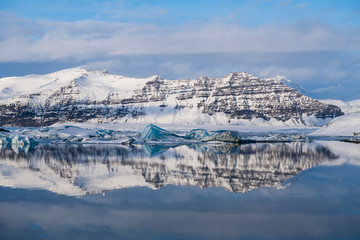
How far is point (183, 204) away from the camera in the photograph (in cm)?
870

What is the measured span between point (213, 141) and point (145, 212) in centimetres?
3190

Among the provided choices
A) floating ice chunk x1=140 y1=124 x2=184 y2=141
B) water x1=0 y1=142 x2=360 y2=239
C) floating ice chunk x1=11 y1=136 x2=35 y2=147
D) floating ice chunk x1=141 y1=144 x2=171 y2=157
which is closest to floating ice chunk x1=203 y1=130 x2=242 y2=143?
floating ice chunk x1=140 y1=124 x2=184 y2=141

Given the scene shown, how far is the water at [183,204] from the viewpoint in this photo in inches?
265

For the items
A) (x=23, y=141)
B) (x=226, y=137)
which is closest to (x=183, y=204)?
(x=226, y=137)

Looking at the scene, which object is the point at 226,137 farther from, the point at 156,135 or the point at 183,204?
the point at 183,204

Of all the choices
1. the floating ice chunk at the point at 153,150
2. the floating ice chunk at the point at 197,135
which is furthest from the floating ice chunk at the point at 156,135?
the floating ice chunk at the point at 153,150

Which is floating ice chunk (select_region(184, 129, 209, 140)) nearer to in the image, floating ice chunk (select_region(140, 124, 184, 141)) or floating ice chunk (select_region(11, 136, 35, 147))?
floating ice chunk (select_region(140, 124, 184, 141))

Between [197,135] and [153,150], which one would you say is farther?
[197,135]

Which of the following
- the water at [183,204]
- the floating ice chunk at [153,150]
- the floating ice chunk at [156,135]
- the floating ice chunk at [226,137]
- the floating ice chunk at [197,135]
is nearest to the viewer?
the water at [183,204]

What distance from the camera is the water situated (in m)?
6.72

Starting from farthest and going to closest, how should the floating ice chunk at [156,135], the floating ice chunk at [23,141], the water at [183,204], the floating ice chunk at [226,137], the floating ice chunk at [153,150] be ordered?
1. the floating ice chunk at [156,135]
2. the floating ice chunk at [226,137]
3. the floating ice chunk at [23,141]
4. the floating ice chunk at [153,150]
5. the water at [183,204]

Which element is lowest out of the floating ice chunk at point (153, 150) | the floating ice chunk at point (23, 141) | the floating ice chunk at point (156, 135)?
the floating ice chunk at point (23, 141)

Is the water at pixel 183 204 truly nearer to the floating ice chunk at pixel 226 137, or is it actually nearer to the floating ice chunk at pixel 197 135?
the floating ice chunk at pixel 226 137

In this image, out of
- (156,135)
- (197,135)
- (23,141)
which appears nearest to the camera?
(23,141)
